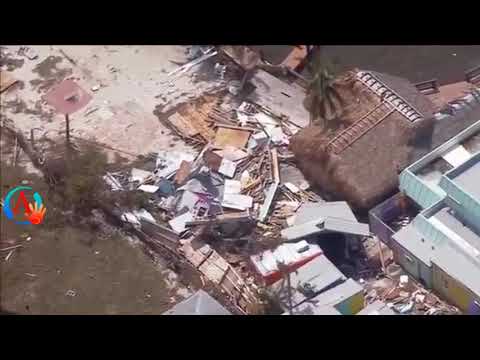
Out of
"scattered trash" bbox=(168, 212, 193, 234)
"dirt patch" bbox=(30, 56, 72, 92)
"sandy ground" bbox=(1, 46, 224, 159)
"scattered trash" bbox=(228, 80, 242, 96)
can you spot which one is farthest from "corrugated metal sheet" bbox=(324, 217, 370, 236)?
"dirt patch" bbox=(30, 56, 72, 92)

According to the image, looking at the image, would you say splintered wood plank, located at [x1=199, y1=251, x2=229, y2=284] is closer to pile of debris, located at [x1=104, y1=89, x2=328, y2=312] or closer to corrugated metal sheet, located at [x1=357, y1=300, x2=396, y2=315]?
pile of debris, located at [x1=104, y1=89, x2=328, y2=312]

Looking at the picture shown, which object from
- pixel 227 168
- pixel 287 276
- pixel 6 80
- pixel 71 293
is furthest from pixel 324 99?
pixel 6 80

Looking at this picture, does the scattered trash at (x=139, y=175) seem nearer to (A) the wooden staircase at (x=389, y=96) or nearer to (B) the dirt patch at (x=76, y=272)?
(B) the dirt patch at (x=76, y=272)

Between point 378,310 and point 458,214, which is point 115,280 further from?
point 458,214

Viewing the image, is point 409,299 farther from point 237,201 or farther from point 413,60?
point 413,60

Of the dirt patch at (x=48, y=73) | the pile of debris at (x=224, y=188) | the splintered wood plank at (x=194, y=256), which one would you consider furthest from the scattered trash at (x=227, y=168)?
the dirt patch at (x=48, y=73)

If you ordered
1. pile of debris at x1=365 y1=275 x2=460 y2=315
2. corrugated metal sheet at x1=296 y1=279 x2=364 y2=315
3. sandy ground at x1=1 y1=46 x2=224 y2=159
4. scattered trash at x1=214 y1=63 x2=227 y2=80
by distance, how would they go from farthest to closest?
scattered trash at x1=214 y1=63 x2=227 y2=80, sandy ground at x1=1 y1=46 x2=224 y2=159, pile of debris at x1=365 y1=275 x2=460 y2=315, corrugated metal sheet at x1=296 y1=279 x2=364 y2=315
